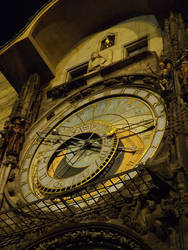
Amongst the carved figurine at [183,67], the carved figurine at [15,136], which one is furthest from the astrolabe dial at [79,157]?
the carved figurine at [183,67]

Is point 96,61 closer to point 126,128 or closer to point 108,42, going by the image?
point 108,42

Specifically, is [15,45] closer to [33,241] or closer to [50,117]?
[50,117]

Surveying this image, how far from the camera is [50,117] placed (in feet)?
32.3

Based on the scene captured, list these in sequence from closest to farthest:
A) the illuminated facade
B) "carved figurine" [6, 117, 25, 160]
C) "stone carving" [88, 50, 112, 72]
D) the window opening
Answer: the illuminated facade
"carved figurine" [6, 117, 25, 160]
"stone carving" [88, 50, 112, 72]
the window opening

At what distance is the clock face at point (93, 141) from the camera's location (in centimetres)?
752

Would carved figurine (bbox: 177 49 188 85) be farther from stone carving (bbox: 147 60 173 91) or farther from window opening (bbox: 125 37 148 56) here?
window opening (bbox: 125 37 148 56)

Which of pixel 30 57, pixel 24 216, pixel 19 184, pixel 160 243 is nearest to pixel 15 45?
pixel 30 57

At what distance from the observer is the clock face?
7520mm

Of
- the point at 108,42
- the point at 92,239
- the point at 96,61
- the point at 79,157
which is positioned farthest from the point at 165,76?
the point at 108,42

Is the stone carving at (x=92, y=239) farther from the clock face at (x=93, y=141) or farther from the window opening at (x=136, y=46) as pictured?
the window opening at (x=136, y=46)

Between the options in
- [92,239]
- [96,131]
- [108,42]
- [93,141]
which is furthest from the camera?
[108,42]

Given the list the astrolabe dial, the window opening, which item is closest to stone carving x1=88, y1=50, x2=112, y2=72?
the window opening

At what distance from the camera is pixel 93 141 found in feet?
27.1

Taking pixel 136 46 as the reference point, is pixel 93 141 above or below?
below
